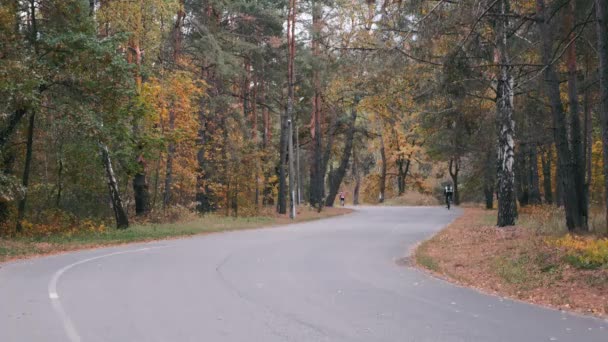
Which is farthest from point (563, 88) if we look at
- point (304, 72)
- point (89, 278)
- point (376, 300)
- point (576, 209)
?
point (89, 278)

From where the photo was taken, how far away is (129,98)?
72.0ft

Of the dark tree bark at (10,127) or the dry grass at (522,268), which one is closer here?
the dry grass at (522,268)

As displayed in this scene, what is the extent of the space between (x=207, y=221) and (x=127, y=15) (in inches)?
391

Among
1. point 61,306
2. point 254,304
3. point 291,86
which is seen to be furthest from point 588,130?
point 61,306

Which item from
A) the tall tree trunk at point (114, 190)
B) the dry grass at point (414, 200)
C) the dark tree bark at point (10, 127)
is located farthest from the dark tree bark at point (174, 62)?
the dry grass at point (414, 200)

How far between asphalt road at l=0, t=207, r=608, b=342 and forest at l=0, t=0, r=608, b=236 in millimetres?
4651

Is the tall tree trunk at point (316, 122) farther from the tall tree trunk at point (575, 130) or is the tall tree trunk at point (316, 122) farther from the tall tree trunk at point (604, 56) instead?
the tall tree trunk at point (604, 56)

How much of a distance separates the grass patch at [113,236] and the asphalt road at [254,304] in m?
2.53

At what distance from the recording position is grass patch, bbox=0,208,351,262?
17.0 metres

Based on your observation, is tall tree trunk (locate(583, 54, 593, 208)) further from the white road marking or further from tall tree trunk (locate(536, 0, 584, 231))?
the white road marking

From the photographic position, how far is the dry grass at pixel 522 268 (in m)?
9.34

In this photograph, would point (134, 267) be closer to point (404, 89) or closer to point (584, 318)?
point (584, 318)

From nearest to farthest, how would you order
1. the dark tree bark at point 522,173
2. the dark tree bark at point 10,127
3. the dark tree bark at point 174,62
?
the dark tree bark at point 10,127, the dark tree bark at point 174,62, the dark tree bark at point 522,173

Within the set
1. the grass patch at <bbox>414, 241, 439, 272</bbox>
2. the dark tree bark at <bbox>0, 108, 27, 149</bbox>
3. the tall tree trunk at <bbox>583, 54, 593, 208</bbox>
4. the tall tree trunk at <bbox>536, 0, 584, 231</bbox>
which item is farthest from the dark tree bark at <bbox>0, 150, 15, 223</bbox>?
the tall tree trunk at <bbox>583, 54, 593, 208</bbox>
